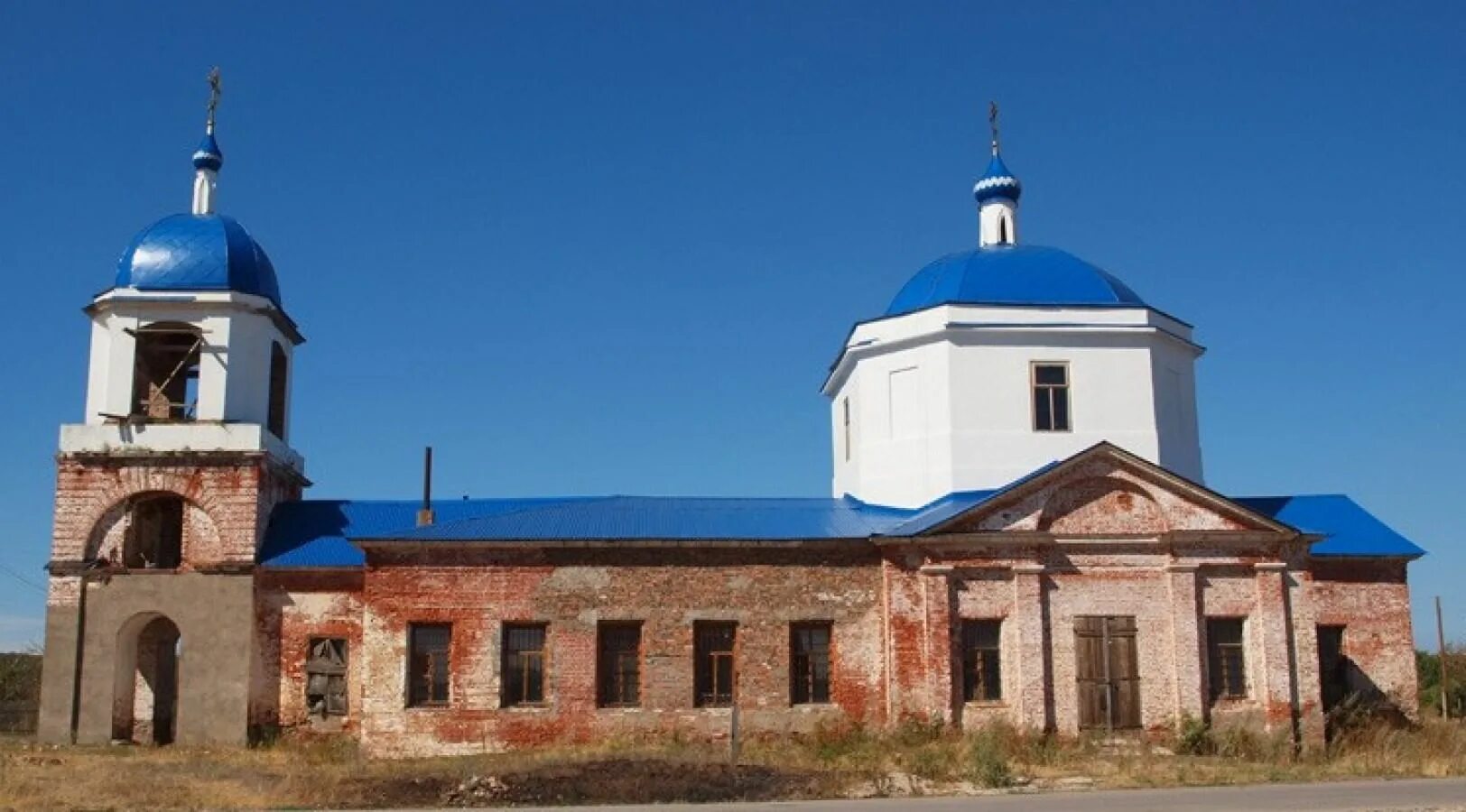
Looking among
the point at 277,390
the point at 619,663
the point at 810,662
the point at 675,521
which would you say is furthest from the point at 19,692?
the point at 810,662

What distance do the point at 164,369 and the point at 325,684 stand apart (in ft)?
A: 24.1

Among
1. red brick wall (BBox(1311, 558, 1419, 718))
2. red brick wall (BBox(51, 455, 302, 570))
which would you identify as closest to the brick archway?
red brick wall (BBox(51, 455, 302, 570))

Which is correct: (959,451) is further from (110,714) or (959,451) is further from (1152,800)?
(110,714)

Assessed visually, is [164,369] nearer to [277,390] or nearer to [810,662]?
[277,390]

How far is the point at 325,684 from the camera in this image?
25797mm

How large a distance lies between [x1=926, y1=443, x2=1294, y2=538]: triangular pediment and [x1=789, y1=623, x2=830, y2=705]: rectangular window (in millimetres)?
3347

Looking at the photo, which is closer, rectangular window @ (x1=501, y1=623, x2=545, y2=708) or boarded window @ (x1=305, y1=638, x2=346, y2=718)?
rectangular window @ (x1=501, y1=623, x2=545, y2=708)

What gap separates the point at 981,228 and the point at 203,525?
1685cm

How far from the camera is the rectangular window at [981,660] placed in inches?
938

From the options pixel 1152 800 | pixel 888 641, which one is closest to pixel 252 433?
pixel 888 641

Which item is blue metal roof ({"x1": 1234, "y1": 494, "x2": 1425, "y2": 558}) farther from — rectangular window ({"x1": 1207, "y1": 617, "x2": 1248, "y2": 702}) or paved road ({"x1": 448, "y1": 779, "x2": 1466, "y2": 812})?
paved road ({"x1": 448, "y1": 779, "x2": 1466, "y2": 812})

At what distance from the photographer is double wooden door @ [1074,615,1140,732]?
23.6 meters

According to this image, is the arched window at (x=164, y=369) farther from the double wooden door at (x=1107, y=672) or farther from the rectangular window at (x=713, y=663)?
the double wooden door at (x=1107, y=672)

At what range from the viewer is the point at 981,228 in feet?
97.6
